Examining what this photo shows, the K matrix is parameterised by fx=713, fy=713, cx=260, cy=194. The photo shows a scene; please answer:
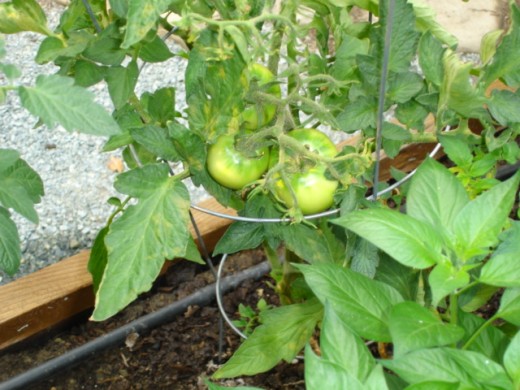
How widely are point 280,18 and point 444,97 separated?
241 millimetres

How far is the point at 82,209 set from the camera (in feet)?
5.49

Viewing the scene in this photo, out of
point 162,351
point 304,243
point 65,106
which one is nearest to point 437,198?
point 304,243

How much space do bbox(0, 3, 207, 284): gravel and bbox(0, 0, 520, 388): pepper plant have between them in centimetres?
71

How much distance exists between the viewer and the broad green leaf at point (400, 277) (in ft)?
3.28

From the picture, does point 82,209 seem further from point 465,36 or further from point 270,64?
point 465,36

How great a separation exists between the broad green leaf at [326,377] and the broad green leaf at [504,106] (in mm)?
443

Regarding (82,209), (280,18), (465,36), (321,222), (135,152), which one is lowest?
(82,209)

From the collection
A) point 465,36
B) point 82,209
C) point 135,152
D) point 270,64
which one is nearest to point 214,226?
point 82,209

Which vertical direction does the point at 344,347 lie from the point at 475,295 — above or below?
above

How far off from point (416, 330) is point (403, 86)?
1.05 feet

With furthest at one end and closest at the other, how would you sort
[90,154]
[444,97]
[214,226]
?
[90,154]
[214,226]
[444,97]

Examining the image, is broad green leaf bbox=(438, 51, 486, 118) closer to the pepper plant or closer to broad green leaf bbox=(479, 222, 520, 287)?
the pepper plant

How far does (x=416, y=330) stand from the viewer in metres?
0.72

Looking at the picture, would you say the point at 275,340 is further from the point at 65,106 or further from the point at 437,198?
the point at 65,106
